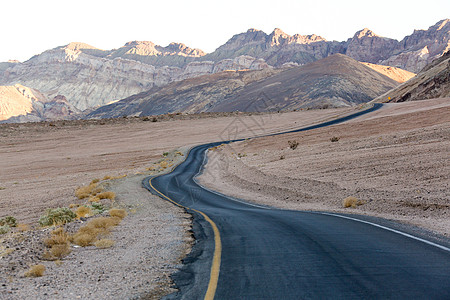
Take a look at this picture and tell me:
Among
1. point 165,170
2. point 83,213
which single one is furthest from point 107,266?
point 165,170

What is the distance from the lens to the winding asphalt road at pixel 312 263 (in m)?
5.69

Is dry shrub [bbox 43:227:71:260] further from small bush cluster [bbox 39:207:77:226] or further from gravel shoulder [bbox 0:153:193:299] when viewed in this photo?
small bush cluster [bbox 39:207:77:226]

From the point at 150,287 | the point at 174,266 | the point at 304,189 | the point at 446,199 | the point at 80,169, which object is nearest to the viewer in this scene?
the point at 150,287

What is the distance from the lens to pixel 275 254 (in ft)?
26.2

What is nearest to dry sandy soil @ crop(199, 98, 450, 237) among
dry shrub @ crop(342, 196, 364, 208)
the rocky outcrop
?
dry shrub @ crop(342, 196, 364, 208)

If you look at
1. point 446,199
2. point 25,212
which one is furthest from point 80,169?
point 446,199

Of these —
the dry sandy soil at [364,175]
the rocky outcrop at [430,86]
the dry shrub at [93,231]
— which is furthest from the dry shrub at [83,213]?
the rocky outcrop at [430,86]

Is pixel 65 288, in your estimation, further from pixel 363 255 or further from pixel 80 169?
pixel 80 169

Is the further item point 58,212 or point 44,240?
point 58,212

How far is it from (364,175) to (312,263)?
19062 mm

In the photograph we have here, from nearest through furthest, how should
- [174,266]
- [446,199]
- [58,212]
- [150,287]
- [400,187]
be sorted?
[150,287]
[174,266]
[58,212]
[446,199]
[400,187]

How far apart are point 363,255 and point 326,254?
702mm

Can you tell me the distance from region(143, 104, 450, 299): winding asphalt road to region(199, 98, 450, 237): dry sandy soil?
8.83ft

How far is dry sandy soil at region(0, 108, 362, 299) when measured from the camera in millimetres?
6551
